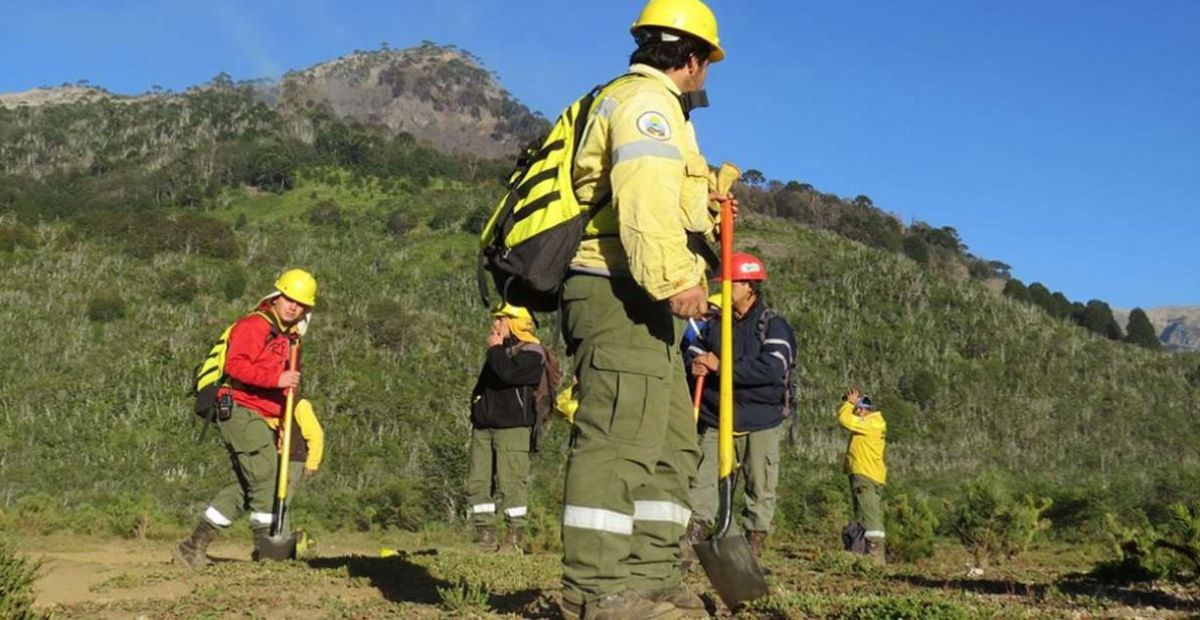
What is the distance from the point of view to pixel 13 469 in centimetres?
2466

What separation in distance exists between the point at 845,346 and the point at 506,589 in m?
44.8

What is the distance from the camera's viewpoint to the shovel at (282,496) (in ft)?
24.4

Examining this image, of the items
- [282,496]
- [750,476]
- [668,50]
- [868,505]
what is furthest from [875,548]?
[668,50]

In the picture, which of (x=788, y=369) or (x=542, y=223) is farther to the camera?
(x=788, y=369)

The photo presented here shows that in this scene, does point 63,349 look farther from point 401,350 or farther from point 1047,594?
point 1047,594

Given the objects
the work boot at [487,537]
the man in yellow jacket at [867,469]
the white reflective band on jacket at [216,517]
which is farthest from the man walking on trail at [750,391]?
the white reflective band on jacket at [216,517]

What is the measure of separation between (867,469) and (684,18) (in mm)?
7013

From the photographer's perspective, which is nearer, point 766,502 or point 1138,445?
point 766,502

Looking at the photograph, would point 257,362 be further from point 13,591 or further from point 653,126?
point 653,126

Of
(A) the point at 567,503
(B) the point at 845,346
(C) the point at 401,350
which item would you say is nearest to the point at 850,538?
(A) the point at 567,503

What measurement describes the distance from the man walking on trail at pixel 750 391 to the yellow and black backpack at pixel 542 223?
8.88 ft

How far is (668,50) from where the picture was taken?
429 cm

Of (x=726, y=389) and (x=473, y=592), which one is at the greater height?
(x=726, y=389)

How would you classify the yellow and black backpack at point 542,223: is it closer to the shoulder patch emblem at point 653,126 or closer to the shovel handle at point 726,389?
the shoulder patch emblem at point 653,126
